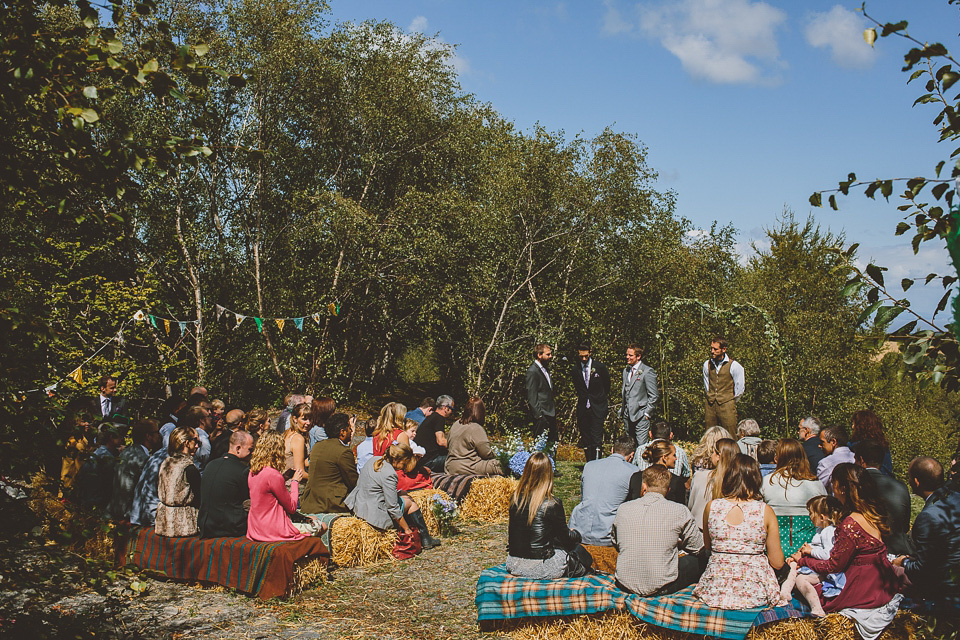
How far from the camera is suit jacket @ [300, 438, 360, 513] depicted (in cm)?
816

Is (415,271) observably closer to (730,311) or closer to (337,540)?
(730,311)

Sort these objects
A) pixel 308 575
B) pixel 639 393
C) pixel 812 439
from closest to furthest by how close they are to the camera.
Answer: pixel 308 575, pixel 812 439, pixel 639 393

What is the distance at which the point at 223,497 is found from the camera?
271 inches

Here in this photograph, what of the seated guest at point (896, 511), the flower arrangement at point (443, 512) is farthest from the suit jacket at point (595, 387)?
the seated guest at point (896, 511)

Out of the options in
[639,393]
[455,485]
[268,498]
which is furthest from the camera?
[639,393]

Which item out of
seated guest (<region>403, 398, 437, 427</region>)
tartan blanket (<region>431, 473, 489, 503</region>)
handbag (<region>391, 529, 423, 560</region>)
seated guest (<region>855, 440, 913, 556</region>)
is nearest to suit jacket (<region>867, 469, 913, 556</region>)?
seated guest (<region>855, 440, 913, 556</region>)

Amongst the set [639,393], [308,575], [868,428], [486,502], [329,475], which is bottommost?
[308,575]

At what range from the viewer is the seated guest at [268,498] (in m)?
6.78

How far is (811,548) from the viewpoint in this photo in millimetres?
5668

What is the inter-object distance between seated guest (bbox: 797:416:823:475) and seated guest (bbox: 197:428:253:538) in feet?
19.8

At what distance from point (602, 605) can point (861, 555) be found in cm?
181

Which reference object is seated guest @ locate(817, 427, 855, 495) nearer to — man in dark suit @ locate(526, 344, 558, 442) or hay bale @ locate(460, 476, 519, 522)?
hay bale @ locate(460, 476, 519, 522)

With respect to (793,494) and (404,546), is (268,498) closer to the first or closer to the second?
(404,546)

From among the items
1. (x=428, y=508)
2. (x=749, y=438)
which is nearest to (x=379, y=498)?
(x=428, y=508)
